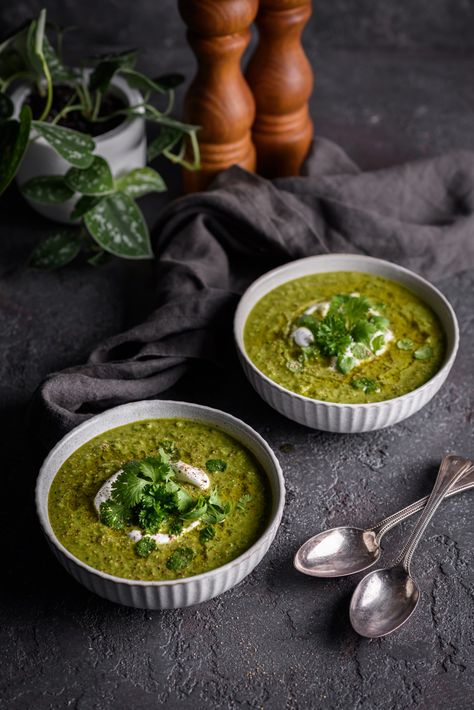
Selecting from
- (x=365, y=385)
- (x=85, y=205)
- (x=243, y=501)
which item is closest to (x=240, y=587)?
(x=243, y=501)

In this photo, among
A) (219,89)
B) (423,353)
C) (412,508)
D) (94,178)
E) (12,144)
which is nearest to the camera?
(412,508)

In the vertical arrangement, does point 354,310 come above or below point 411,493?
above

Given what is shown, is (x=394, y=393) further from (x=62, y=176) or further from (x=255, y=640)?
(x=62, y=176)

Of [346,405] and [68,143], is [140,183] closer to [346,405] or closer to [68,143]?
[68,143]

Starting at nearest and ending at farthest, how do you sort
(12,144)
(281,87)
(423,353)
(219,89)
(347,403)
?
1. (347,403)
2. (423,353)
3. (12,144)
4. (219,89)
5. (281,87)

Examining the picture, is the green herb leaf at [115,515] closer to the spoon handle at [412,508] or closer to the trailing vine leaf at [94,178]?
the spoon handle at [412,508]

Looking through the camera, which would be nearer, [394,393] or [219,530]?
[219,530]

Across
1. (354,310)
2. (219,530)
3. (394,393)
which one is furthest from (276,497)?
(354,310)
